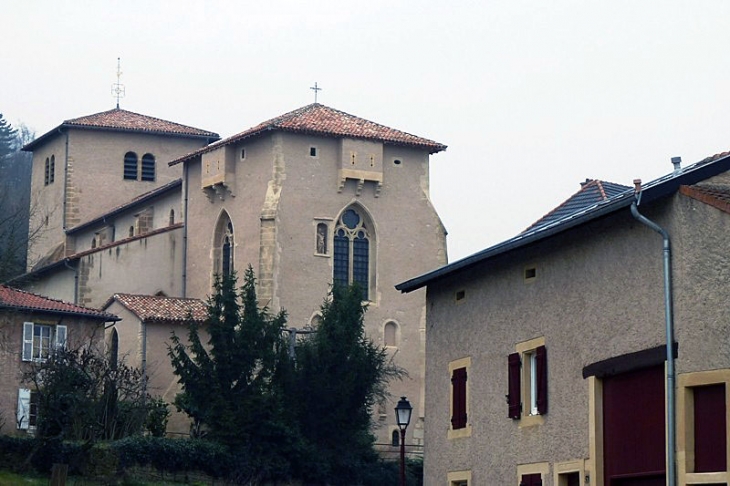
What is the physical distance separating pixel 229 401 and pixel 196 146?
28110 mm

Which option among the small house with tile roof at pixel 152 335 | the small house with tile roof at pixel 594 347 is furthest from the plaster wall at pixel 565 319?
the small house with tile roof at pixel 152 335

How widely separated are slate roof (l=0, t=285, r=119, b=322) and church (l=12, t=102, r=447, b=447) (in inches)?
68.7

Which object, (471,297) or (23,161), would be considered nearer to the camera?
(471,297)

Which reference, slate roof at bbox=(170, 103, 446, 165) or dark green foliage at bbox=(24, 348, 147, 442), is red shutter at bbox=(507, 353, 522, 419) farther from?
slate roof at bbox=(170, 103, 446, 165)

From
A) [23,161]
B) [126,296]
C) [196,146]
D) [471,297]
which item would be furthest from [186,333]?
[23,161]

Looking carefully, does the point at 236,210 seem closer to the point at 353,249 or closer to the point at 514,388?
the point at 353,249

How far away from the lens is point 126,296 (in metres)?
54.4

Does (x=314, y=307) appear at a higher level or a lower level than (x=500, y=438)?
higher

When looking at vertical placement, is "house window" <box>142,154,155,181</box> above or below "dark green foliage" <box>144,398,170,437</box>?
above

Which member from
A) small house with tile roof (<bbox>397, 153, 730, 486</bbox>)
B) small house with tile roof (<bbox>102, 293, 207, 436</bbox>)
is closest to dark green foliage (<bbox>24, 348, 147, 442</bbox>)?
small house with tile roof (<bbox>102, 293, 207, 436</bbox>)

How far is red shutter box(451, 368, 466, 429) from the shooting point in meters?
28.9

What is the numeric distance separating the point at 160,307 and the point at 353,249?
7262 mm

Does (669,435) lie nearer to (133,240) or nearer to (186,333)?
(186,333)

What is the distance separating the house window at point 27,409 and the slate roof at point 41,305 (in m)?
2.72
